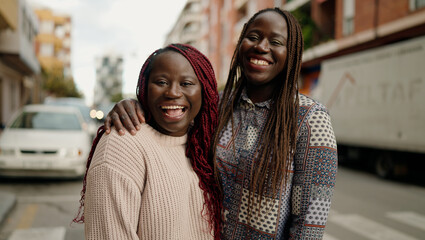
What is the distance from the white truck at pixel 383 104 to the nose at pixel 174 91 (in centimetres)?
757

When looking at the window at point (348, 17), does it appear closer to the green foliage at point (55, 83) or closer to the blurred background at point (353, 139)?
the blurred background at point (353, 139)

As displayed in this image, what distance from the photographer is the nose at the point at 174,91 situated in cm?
157

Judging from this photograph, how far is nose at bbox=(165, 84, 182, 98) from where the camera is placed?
157 centimetres

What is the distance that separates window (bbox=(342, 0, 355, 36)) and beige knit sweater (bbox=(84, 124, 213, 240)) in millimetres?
14912

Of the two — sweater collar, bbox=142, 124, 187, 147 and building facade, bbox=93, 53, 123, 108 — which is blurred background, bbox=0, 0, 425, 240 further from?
building facade, bbox=93, 53, 123, 108

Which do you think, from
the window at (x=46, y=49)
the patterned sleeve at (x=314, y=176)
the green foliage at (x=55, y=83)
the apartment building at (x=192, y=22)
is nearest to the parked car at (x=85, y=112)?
the patterned sleeve at (x=314, y=176)

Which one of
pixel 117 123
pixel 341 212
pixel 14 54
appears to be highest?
pixel 14 54

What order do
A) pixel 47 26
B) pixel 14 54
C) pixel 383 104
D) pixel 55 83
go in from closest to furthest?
pixel 383 104 → pixel 14 54 → pixel 55 83 → pixel 47 26

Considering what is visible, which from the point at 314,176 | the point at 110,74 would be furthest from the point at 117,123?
the point at 110,74

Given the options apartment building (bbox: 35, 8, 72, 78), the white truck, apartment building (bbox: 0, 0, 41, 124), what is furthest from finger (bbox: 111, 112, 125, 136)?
apartment building (bbox: 35, 8, 72, 78)

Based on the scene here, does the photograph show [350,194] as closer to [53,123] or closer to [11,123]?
[53,123]

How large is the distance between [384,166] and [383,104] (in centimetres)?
166

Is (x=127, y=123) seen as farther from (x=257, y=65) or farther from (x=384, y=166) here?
(x=384, y=166)

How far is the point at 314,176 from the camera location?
1.52 metres
